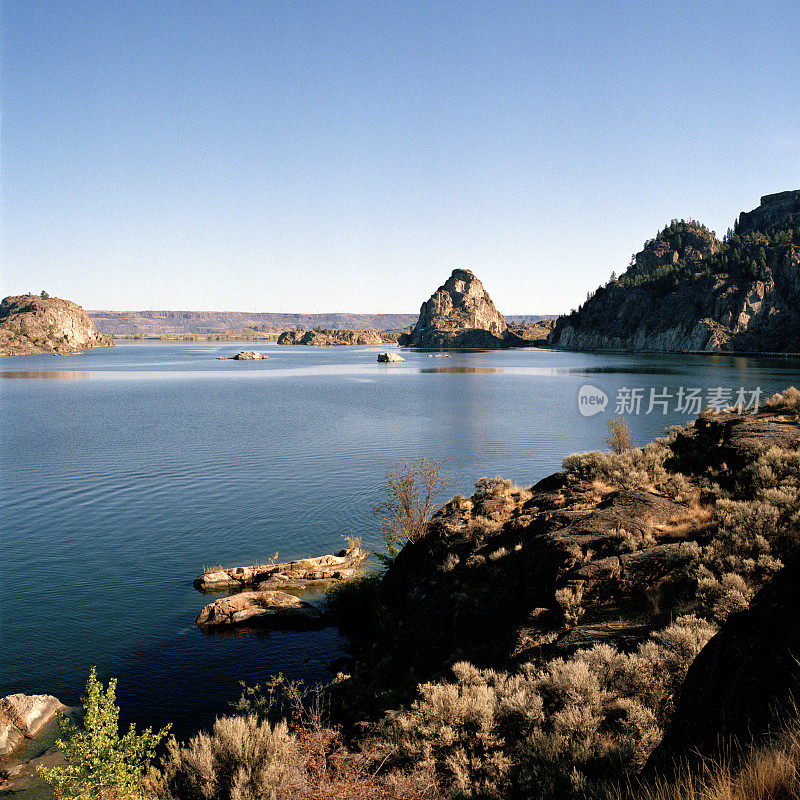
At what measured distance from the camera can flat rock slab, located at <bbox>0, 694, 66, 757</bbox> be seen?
37.4 feet

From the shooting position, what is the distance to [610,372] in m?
107

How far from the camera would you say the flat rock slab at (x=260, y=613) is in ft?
53.9

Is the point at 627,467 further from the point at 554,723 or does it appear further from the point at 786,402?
the point at 554,723

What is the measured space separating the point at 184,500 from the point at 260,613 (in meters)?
12.8

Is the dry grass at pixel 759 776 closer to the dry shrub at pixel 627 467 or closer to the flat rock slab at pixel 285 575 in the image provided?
the dry shrub at pixel 627 467

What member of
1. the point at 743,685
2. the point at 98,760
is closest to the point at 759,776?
the point at 743,685

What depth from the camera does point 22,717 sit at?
1179 cm

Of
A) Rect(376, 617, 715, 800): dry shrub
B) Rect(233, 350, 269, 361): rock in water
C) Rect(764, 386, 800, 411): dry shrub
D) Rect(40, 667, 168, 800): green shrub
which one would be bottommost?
Rect(40, 667, 168, 800): green shrub

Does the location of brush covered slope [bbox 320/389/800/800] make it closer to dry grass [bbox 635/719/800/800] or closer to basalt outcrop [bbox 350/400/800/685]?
basalt outcrop [bbox 350/400/800/685]

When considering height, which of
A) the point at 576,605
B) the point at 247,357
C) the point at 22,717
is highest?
the point at 247,357

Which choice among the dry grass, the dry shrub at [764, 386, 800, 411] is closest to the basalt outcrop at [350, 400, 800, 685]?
the dry shrub at [764, 386, 800, 411]

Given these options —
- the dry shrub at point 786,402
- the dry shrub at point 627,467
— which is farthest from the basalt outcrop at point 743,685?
the dry shrub at point 786,402

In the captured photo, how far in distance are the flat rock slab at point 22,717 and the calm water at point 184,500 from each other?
0.89m

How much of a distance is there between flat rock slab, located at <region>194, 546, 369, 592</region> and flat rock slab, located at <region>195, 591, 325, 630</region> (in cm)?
158
